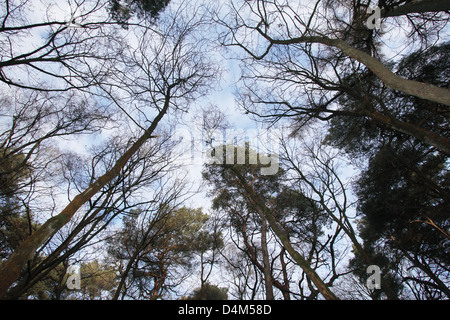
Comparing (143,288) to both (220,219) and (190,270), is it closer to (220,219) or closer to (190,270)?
(190,270)

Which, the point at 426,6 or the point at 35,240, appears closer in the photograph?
the point at 35,240

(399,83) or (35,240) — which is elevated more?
(399,83)

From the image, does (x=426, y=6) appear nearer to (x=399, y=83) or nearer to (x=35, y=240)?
(x=399, y=83)

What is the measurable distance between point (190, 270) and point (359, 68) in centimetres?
1209

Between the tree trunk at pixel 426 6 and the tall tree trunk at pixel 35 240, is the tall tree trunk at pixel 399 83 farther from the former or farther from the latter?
the tall tree trunk at pixel 35 240

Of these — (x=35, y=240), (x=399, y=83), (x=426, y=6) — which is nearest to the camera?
(x=35, y=240)

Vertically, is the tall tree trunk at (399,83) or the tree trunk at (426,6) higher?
the tree trunk at (426,6)

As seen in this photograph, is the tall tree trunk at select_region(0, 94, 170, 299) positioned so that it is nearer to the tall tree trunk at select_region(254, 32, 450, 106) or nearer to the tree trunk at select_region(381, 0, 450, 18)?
the tall tree trunk at select_region(254, 32, 450, 106)

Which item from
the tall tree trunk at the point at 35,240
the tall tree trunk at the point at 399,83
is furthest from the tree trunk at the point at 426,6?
the tall tree trunk at the point at 35,240

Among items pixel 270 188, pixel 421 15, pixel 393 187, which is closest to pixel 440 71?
pixel 421 15

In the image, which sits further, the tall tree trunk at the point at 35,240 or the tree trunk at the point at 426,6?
the tree trunk at the point at 426,6

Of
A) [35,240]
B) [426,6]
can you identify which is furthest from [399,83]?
[35,240]
